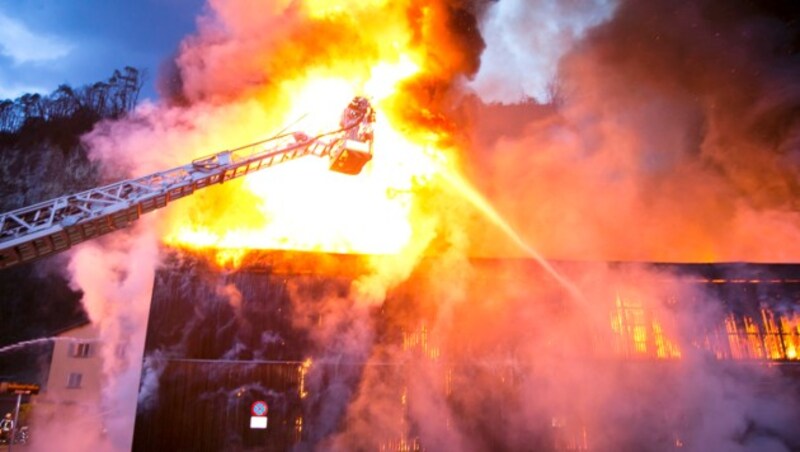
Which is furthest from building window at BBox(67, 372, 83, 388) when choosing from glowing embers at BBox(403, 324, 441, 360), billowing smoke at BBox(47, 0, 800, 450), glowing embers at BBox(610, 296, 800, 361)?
glowing embers at BBox(610, 296, 800, 361)

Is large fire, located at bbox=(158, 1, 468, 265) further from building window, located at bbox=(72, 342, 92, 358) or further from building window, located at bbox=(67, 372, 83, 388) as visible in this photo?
building window, located at bbox=(67, 372, 83, 388)

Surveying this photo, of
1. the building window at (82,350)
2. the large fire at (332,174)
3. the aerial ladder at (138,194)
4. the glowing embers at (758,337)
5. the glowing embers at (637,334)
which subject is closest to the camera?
the aerial ladder at (138,194)

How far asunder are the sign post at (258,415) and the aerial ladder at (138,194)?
6130mm

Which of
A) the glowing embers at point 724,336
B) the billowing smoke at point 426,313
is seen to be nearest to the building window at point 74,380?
the billowing smoke at point 426,313

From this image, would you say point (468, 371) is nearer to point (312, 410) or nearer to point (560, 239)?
point (312, 410)

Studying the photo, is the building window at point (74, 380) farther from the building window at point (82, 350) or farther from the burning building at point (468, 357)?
the burning building at point (468, 357)

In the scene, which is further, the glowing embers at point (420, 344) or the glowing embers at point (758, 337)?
the glowing embers at point (758, 337)

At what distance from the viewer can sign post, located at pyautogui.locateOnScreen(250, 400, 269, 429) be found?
14.3 metres

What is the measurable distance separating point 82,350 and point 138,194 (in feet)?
71.5

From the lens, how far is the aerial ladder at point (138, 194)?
10070 mm

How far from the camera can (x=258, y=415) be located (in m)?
14.3

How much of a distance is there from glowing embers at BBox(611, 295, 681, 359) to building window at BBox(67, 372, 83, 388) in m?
26.5

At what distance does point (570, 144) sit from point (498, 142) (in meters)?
3.53

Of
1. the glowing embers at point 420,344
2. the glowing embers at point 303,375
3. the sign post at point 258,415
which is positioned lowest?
the sign post at point 258,415
